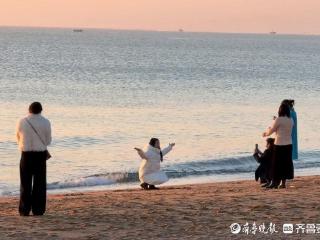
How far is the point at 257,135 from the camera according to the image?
31.2 m

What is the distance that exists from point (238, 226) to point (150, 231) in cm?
112

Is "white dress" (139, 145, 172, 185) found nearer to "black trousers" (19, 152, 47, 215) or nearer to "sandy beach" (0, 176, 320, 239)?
"sandy beach" (0, 176, 320, 239)

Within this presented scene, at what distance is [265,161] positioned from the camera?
608 inches

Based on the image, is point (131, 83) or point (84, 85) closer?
point (84, 85)

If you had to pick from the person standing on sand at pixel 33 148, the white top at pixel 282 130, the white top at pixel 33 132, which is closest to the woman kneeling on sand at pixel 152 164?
the white top at pixel 282 130

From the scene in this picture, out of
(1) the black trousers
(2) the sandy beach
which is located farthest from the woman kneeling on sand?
(1) the black trousers

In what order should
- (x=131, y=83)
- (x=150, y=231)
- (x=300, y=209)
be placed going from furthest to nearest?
(x=131, y=83), (x=300, y=209), (x=150, y=231)

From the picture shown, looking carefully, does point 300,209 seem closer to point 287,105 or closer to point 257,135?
point 287,105

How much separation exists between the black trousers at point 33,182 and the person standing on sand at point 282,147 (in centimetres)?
420

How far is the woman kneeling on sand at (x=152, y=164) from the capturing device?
51.2 ft

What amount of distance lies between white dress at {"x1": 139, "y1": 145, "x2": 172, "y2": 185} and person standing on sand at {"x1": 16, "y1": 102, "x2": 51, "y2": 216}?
4516 millimetres

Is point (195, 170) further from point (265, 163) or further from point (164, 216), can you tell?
point (164, 216)

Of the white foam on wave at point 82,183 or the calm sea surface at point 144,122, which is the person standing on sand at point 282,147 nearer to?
the calm sea surface at point 144,122

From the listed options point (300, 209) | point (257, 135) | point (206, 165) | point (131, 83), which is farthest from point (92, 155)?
point (131, 83)
